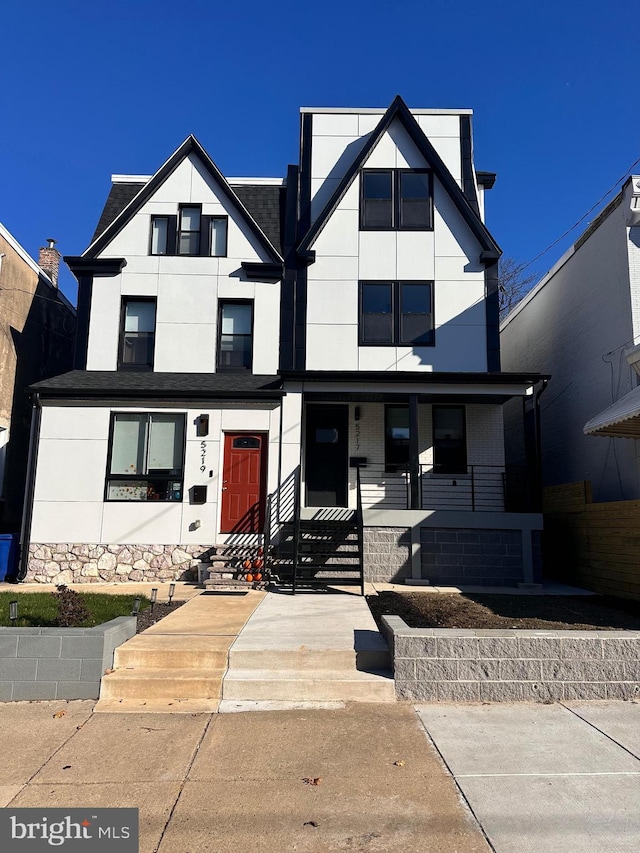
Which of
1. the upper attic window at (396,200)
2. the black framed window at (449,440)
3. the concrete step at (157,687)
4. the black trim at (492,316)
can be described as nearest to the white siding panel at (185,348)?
the upper attic window at (396,200)

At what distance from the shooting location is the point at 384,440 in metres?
14.2

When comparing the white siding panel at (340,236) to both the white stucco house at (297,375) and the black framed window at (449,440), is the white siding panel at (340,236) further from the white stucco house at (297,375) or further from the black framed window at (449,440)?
the black framed window at (449,440)

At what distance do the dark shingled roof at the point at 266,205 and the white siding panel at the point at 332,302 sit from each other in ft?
4.97

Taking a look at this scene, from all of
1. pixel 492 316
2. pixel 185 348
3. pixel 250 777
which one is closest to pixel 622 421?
pixel 492 316

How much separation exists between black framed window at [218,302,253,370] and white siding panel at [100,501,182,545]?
11.6 ft

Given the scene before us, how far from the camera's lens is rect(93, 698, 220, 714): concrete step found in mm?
5270

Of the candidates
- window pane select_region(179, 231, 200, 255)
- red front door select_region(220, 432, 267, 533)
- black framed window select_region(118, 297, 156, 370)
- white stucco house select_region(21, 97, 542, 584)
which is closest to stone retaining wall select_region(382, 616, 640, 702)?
white stucco house select_region(21, 97, 542, 584)

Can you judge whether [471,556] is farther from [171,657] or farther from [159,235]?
[159,235]

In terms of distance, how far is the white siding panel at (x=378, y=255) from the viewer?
46.1ft

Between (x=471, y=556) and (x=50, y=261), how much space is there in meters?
15.4

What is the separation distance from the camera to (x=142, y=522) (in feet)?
40.2

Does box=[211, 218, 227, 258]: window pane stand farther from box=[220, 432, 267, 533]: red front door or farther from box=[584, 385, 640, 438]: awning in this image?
box=[584, 385, 640, 438]: awning

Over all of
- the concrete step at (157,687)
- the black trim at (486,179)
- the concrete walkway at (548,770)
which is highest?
the black trim at (486,179)

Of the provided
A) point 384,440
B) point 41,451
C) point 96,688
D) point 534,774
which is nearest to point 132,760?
point 96,688
